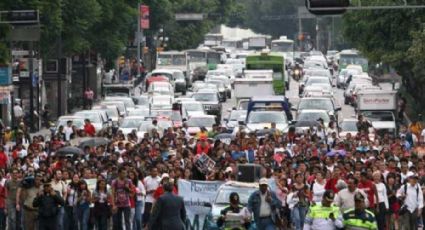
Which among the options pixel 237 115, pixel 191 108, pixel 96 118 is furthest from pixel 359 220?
pixel 191 108

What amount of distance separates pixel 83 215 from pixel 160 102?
35.5 m

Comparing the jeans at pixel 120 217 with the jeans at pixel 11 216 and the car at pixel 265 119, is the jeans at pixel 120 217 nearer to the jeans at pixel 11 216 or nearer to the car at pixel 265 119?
the jeans at pixel 11 216

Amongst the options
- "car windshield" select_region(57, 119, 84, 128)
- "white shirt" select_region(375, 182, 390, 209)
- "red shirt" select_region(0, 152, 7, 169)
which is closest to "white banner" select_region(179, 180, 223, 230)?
"white shirt" select_region(375, 182, 390, 209)

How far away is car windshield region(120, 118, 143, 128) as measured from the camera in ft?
182

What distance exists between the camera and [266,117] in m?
53.0

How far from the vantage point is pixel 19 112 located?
211 feet

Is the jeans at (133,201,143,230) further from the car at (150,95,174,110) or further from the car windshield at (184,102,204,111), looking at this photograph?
the car windshield at (184,102,204,111)

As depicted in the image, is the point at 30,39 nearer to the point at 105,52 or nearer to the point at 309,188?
the point at 105,52

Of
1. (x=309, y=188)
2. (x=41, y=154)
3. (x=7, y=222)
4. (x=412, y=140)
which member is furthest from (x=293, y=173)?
(x=412, y=140)

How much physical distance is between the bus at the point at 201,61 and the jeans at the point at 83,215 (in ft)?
241

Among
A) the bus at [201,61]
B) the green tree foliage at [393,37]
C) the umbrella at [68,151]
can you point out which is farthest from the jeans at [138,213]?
the bus at [201,61]

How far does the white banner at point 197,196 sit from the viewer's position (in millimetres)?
31094

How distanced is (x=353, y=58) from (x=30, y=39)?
56919 millimetres

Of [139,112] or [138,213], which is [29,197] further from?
[139,112]
